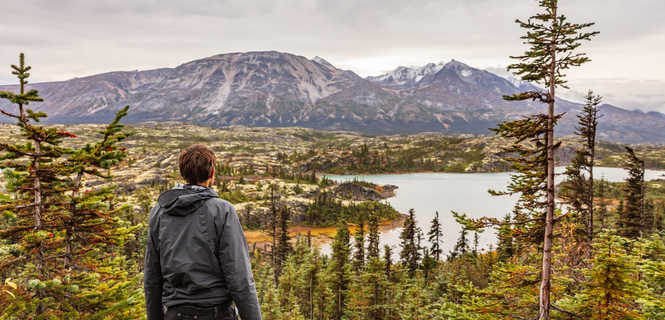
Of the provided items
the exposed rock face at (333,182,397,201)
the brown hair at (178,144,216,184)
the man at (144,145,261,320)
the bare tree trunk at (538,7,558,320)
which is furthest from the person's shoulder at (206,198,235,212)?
the exposed rock face at (333,182,397,201)

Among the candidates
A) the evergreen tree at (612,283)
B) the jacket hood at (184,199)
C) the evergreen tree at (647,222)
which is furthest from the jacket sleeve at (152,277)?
the evergreen tree at (647,222)

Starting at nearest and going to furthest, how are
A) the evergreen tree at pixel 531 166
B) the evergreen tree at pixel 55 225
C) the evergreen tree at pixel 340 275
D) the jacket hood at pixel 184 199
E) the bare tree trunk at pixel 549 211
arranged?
the jacket hood at pixel 184 199 < the evergreen tree at pixel 55 225 < the bare tree trunk at pixel 549 211 < the evergreen tree at pixel 531 166 < the evergreen tree at pixel 340 275

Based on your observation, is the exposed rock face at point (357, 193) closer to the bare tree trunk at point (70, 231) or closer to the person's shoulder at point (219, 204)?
the bare tree trunk at point (70, 231)

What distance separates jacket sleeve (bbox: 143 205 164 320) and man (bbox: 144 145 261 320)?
17 centimetres

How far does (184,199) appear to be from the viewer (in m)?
3.61

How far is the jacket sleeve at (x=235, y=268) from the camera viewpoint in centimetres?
371

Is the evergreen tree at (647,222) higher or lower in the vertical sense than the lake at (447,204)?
higher

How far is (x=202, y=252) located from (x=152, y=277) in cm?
84

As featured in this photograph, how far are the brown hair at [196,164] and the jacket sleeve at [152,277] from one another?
53 cm

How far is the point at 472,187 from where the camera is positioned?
153 meters

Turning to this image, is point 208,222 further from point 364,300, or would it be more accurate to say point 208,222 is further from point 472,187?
point 472,187

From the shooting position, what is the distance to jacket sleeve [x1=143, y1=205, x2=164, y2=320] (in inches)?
155

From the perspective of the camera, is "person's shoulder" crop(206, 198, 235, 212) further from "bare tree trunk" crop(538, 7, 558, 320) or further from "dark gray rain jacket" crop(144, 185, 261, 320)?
"bare tree trunk" crop(538, 7, 558, 320)

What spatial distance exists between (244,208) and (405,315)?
259ft
